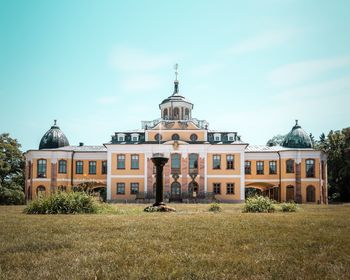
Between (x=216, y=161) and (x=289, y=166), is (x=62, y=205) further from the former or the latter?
(x=289, y=166)

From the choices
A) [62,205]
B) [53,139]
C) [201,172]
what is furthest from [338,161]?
[62,205]

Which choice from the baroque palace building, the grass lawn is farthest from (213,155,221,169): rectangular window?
the grass lawn

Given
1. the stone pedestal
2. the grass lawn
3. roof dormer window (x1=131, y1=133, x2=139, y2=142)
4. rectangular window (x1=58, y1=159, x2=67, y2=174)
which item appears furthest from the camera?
rectangular window (x1=58, y1=159, x2=67, y2=174)

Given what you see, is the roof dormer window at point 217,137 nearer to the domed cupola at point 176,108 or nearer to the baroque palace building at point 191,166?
the baroque palace building at point 191,166

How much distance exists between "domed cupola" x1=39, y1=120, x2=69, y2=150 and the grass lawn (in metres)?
42.8

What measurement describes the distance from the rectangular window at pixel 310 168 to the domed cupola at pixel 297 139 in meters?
2.16

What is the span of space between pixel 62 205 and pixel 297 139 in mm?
38490

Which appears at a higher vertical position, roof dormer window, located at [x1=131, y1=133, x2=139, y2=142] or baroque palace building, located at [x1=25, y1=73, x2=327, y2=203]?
roof dormer window, located at [x1=131, y1=133, x2=139, y2=142]

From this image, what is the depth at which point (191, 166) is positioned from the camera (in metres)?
51.2

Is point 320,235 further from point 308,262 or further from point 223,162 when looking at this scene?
point 223,162

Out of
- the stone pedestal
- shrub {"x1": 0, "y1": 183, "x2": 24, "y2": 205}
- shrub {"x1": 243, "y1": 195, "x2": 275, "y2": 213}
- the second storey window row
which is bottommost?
shrub {"x1": 0, "y1": 183, "x2": 24, "y2": 205}

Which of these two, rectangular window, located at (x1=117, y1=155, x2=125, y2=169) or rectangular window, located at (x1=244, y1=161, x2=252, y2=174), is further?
rectangular window, located at (x1=244, y1=161, x2=252, y2=174)

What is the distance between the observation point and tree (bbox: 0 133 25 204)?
47.6 meters

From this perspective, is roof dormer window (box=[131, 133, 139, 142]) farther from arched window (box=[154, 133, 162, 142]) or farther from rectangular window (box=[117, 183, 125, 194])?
rectangular window (box=[117, 183, 125, 194])
